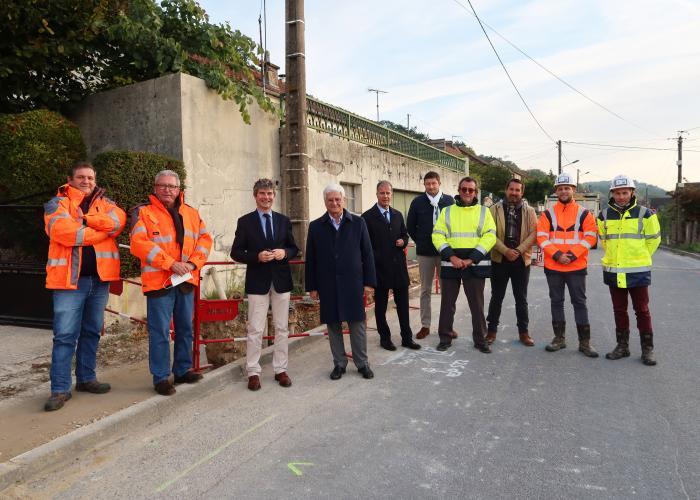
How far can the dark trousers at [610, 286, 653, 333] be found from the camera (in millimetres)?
5430

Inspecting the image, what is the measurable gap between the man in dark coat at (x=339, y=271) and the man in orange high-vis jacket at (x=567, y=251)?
2234mm

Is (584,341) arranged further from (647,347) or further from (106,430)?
(106,430)

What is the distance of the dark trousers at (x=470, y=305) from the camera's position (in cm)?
588

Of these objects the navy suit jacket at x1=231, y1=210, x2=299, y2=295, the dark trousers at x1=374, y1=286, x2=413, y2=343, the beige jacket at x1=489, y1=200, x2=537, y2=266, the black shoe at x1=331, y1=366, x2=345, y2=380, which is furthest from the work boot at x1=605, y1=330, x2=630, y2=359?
the navy suit jacket at x1=231, y1=210, x2=299, y2=295

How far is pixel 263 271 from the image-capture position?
4.74 metres

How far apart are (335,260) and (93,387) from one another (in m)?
2.41

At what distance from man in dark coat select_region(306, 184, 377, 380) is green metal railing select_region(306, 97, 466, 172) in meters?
6.25

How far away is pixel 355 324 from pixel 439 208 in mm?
2362

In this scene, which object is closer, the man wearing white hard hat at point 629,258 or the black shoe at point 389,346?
the man wearing white hard hat at point 629,258

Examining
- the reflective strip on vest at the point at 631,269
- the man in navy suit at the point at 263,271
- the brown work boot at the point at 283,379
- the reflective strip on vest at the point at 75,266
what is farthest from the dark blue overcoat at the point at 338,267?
the reflective strip on vest at the point at 631,269

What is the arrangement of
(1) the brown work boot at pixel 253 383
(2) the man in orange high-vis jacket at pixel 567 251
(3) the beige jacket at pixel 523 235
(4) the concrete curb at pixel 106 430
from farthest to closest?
(3) the beige jacket at pixel 523 235 < (2) the man in orange high-vis jacket at pixel 567 251 < (1) the brown work boot at pixel 253 383 < (4) the concrete curb at pixel 106 430

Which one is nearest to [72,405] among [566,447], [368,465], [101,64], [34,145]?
[368,465]

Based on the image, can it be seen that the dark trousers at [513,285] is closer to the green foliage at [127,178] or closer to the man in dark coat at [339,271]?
the man in dark coat at [339,271]

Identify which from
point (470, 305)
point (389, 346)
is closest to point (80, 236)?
point (389, 346)
